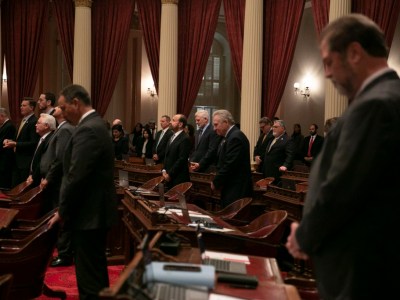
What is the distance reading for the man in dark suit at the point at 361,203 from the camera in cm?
184

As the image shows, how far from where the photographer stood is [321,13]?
10.2m

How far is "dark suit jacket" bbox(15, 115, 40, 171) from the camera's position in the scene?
25.5 feet

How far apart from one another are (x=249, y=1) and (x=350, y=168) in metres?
9.61

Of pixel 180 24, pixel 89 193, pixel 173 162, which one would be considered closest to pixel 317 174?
pixel 89 193

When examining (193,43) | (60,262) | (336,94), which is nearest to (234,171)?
(60,262)

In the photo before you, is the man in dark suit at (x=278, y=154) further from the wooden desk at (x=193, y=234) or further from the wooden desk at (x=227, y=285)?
the wooden desk at (x=227, y=285)

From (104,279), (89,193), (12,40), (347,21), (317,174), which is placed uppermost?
(12,40)

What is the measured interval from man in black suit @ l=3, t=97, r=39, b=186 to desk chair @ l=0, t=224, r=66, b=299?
4.38m

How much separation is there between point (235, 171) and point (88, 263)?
2.56m

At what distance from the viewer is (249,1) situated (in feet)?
36.3

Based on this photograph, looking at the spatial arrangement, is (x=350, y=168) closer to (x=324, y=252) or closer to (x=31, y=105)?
(x=324, y=252)

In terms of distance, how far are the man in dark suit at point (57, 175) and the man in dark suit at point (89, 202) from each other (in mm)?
1703

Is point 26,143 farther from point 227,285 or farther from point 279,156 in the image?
point 227,285

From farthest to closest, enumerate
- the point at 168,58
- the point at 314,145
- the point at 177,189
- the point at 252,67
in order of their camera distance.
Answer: the point at 168,58 → the point at 314,145 → the point at 252,67 → the point at 177,189
